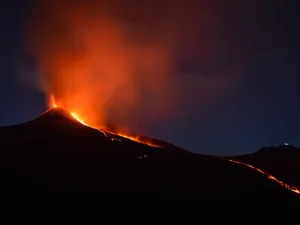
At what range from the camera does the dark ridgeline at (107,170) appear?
63969 millimetres

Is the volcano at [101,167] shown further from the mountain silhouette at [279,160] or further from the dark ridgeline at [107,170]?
the mountain silhouette at [279,160]

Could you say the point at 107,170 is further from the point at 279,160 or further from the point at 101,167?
the point at 279,160

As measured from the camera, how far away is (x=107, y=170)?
7012 centimetres

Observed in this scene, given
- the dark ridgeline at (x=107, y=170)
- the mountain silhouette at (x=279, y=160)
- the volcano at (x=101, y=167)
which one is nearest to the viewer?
the dark ridgeline at (x=107, y=170)

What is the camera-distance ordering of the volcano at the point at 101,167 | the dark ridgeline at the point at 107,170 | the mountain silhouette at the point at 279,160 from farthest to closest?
the mountain silhouette at the point at 279,160 → the volcano at the point at 101,167 → the dark ridgeline at the point at 107,170

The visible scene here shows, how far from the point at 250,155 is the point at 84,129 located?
5647cm

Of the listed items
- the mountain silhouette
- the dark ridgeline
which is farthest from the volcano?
the mountain silhouette

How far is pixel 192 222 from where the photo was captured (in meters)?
58.4

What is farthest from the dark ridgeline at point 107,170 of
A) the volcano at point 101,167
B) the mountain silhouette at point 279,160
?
Result: the mountain silhouette at point 279,160

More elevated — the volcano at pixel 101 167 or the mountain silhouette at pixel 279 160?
the mountain silhouette at pixel 279 160

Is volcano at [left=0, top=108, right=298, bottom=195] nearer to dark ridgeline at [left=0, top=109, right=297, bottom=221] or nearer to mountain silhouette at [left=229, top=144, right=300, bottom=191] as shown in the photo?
dark ridgeline at [left=0, top=109, right=297, bottom=221]

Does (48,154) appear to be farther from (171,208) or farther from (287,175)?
(287,175)

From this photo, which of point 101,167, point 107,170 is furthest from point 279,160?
point 107,170

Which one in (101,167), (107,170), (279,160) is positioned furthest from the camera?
(279,160)
